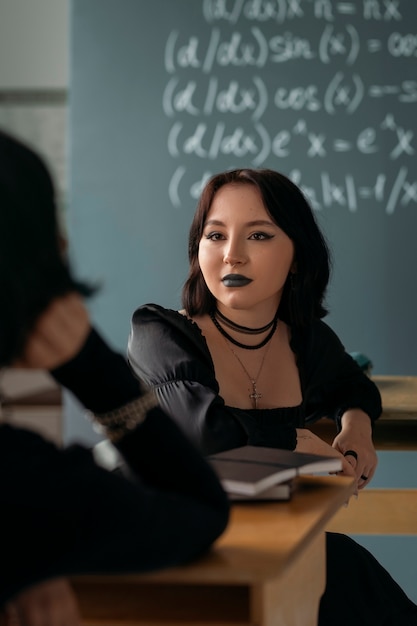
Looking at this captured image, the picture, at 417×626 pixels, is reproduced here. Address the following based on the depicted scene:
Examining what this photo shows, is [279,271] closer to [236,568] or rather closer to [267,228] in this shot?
[267,228]

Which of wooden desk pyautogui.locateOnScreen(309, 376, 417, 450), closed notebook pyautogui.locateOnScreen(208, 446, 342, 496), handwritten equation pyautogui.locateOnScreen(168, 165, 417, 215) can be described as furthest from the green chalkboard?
closed notebook pyautogui.locateOnScreen(208, 446, 342, 496)

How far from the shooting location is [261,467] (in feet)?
4.45

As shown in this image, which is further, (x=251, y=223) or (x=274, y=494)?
(x=251, y=223)

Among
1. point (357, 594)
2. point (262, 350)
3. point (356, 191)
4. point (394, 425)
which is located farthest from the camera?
point (356, 191)

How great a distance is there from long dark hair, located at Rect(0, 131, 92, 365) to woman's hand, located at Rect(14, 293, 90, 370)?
0.07 feet

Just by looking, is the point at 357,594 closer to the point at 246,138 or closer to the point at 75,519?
the point at 75,519

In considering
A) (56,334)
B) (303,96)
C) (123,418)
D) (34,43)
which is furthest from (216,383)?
(34,43)

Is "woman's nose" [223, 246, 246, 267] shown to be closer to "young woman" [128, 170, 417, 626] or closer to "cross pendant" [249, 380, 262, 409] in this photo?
"young woman" [128, 170, 417, 626]

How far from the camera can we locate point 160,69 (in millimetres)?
3744

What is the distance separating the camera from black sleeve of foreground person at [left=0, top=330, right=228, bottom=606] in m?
0.90

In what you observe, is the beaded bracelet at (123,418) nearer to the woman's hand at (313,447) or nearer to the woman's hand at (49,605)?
the woman's hand at (49,605)

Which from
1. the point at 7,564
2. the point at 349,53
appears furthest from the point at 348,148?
the point at 7,564

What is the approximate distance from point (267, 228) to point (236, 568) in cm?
108

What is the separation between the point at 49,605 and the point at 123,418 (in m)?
0.20
